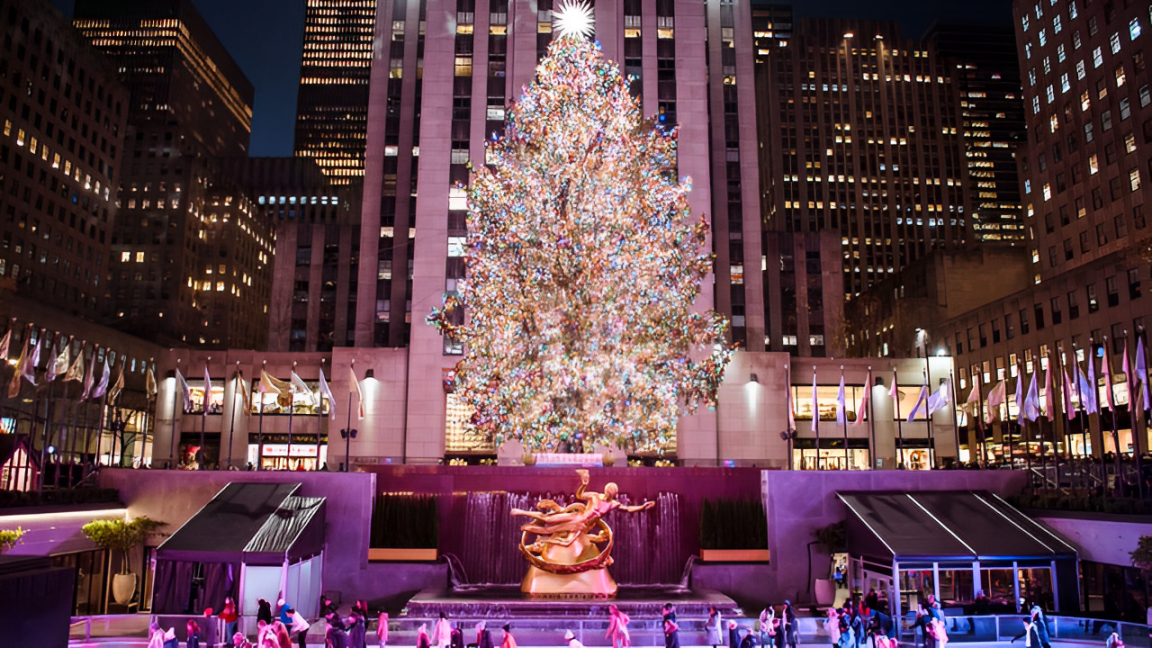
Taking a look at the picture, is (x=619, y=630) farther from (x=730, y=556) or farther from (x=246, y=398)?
(x=246, y=398)

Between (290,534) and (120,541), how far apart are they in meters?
7.69

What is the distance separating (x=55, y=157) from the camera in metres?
107

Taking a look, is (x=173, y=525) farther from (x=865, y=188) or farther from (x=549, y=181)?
(x=865, y=188)

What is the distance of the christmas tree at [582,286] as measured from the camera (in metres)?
38.4

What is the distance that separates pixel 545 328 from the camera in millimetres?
38781

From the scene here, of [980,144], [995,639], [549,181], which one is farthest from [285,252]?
[980,144]

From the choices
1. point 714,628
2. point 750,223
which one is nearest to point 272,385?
point 714,628

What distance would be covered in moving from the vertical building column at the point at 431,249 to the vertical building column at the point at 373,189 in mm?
12175

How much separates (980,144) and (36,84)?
174778 mm

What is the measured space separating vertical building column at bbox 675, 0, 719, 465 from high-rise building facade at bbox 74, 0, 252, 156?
133 m

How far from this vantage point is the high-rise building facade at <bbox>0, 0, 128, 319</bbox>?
98062 millimetres

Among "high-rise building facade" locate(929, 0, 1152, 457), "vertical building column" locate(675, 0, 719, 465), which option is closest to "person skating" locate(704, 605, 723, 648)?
"vertical building column" locate(675, 0, 719, 465)

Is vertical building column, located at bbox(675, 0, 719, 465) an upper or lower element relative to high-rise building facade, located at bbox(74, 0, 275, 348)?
lower

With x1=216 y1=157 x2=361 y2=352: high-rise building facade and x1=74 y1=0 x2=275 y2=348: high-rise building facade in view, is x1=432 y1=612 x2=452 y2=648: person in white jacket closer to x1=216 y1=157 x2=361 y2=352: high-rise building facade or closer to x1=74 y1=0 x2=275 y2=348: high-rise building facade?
x1=216 y1=157 x2=361 y2=352: high-rise building facade
